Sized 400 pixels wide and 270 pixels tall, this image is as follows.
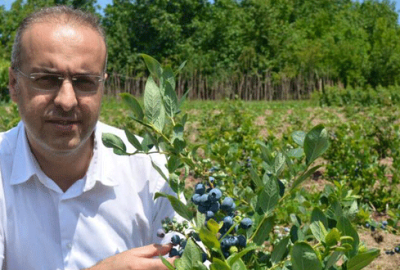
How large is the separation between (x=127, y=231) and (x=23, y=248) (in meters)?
0.35

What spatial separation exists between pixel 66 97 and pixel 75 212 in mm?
473

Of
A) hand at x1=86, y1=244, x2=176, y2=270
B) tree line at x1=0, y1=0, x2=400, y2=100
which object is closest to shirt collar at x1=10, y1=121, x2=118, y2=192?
hand at x1=86, y1=244, x2=176, y2=270

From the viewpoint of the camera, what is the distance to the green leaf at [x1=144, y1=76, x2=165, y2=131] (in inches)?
45.9

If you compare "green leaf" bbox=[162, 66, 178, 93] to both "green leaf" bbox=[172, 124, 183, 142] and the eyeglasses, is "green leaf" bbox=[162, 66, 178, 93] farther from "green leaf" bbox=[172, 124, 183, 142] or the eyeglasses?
the eyeglasses

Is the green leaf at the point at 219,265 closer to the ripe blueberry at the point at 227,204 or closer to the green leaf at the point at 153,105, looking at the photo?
the ripe blueberry at the point at 227,204

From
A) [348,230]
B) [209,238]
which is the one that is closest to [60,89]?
[209,238]

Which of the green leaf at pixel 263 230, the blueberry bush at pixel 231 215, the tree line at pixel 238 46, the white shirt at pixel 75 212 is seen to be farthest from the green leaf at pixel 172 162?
the tree line at pixel 238 46

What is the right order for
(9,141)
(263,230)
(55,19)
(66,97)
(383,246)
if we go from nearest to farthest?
(263,230), (66,97), (55,19), (9,141), (383,246)

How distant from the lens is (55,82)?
1.80 metres

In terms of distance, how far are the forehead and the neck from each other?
36 cm

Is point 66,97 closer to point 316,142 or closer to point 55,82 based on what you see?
point 55,82

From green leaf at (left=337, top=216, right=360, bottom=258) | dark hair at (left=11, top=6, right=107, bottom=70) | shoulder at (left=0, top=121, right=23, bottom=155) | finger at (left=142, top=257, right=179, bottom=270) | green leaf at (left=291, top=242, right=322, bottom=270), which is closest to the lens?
green leaf at (left=291, top=242, right=322, bottom=270)

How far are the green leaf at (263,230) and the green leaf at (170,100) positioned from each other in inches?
11.4

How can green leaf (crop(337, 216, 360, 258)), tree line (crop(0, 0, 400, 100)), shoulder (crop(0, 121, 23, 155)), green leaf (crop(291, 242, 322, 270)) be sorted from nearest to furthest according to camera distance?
green leaf (crop(291, 242, 322, 270)) < green leaf (crop(337, 216, 360, 258)) < shoulder (crop(0, 121, 23, 155)) < tree line (crop(0, 0, 400, 100))
